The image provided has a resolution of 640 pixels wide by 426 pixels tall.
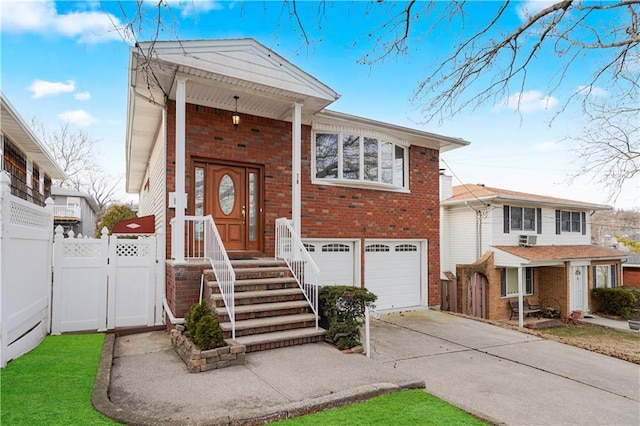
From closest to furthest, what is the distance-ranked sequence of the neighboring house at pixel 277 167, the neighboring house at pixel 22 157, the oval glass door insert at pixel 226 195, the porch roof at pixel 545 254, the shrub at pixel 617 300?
the neighboring house at pixel 277 167, the oval glass door insert at pixel 226 195, the neighboring house at pixel 22 157, the porch roof at pixel 545 254, the shrub at pixel 617 300

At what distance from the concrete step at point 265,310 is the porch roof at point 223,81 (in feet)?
12.3

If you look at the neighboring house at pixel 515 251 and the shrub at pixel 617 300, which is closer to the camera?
the neighboring house at pixel 515 251

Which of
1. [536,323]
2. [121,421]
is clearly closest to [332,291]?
[121,421]

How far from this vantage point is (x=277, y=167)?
9.17 metres

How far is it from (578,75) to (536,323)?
12.7 metres

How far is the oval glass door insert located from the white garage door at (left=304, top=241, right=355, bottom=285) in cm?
219

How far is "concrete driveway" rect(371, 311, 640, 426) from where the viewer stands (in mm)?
4398

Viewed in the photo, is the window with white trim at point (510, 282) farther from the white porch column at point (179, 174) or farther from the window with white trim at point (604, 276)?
the white porch column at point (179, 174)

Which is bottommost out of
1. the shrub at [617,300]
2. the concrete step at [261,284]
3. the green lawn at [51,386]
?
the shrub at [617,300]

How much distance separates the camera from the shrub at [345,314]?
6133mm

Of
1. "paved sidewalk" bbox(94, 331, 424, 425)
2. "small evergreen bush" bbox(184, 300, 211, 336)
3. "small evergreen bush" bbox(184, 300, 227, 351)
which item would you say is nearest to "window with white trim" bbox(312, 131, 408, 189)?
"small evergreen bush" bbox(184, 300, 211, 336)

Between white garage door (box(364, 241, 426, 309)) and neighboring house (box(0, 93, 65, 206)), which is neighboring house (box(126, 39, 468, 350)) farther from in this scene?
neighboring house (box(0, 93, 65, 206))

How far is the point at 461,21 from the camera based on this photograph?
15.0 ft

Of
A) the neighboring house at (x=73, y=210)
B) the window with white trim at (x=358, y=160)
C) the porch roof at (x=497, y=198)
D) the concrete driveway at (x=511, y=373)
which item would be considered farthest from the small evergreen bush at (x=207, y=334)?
the neighboring house at (x=73, y=210)
